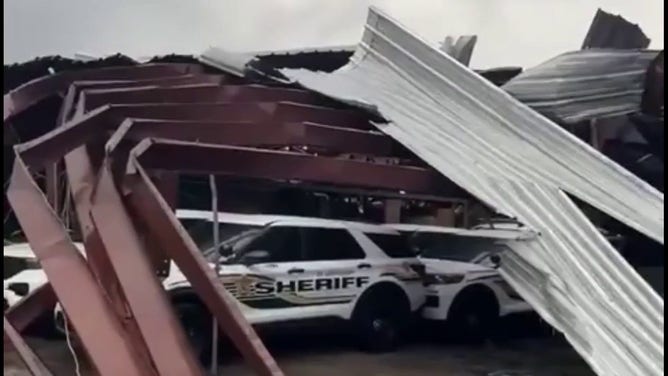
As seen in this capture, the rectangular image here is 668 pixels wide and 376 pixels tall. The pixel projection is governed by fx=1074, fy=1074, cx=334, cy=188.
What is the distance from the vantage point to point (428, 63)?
11961mm

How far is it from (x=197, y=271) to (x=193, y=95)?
4845mm

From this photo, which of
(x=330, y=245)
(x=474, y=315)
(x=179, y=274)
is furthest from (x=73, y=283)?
(x=474, y=315)

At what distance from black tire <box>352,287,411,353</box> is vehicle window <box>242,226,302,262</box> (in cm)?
117

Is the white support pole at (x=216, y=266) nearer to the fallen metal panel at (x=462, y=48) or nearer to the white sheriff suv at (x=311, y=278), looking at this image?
the white sheriff suv at (x=311, y=278)

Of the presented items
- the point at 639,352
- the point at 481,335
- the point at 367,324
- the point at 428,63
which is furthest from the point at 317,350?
the point at 639,352

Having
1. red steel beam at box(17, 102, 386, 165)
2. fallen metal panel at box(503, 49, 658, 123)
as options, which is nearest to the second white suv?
red steel beam at box(17, 102, 386, 165)

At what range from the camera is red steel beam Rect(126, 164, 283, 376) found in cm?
693

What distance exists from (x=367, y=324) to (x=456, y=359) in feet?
4.00

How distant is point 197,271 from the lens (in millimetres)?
7391

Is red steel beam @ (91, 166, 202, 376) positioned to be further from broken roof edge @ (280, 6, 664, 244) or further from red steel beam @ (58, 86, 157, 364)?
broken roof edge @ (280, 6, 664, 244)

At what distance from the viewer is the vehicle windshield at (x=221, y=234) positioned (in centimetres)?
1213

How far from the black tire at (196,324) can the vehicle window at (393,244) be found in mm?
2675

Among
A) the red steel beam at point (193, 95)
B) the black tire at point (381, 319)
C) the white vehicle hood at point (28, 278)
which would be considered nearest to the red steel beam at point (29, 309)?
the red steel beam at point (193, 95)

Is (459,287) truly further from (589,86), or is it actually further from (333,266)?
(589,86)
